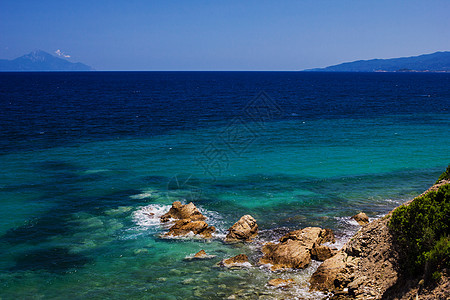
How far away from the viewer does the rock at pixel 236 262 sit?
20250 mm

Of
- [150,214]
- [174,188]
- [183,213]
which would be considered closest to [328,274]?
[183,213]

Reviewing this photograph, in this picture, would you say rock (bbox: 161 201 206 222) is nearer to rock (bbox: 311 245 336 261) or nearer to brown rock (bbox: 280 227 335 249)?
brown rock (bbox: 280 227 335 249)

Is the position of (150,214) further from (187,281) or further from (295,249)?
(295,249)

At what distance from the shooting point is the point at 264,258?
823 inches

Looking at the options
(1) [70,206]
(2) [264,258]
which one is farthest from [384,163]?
(1) [70,206]

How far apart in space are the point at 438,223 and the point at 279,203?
16655 mm

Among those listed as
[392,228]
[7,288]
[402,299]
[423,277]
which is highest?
[392,228]

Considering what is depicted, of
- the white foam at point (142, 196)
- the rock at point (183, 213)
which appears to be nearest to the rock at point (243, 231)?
the rock at point (183, 213)

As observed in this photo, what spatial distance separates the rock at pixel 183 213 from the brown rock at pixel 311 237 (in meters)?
6.54

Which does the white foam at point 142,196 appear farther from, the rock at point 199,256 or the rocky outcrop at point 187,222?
the rock at point 199,256

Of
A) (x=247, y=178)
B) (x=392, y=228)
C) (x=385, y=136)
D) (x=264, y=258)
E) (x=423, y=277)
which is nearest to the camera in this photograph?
(x=423, y=277)

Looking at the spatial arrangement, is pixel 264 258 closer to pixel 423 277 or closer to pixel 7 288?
pixel 423 277

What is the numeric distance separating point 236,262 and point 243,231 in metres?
3.29

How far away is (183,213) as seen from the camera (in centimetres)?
2636
